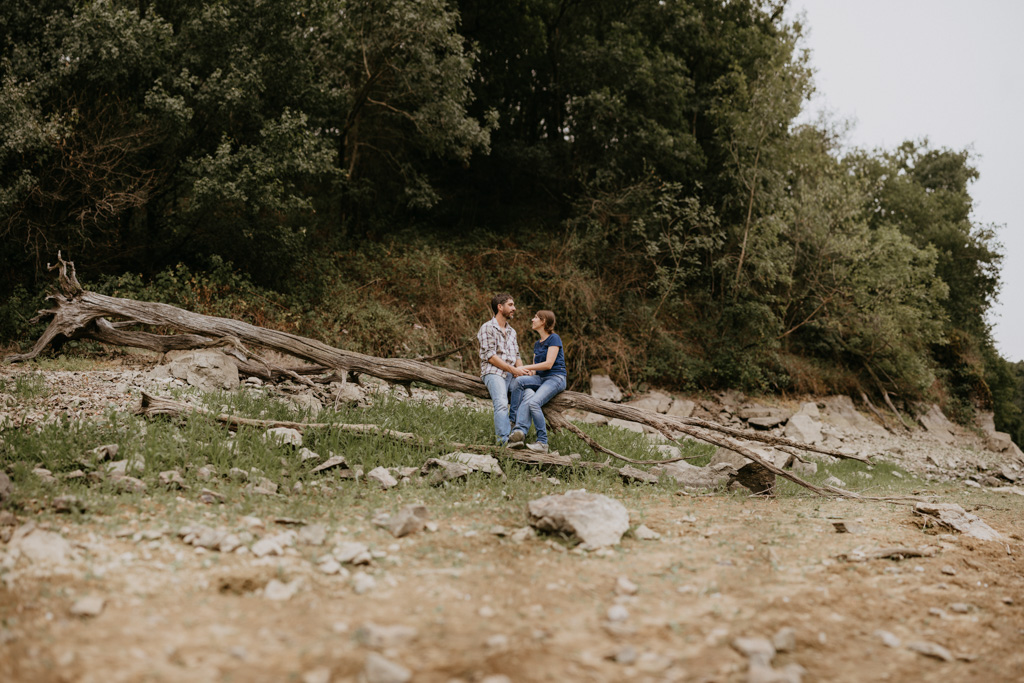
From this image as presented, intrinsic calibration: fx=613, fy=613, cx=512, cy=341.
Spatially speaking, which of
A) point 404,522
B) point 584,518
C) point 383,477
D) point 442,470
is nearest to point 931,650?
point 584,518

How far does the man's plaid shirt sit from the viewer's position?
24.1 feet

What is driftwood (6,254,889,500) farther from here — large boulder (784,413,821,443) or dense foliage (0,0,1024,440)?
large boulder (784,413,821,443)

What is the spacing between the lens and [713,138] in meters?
20.3

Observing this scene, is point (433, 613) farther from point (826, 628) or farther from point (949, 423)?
point (949, 423)

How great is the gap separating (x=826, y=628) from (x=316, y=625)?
2.45m

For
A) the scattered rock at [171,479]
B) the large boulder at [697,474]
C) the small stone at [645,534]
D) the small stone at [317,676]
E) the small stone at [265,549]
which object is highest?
the small stone at [645,534]

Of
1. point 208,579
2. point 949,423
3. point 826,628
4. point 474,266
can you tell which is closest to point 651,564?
point 826,628

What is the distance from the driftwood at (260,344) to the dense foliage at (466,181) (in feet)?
9.97

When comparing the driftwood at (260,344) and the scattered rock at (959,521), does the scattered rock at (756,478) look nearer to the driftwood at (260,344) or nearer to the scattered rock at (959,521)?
the driftwood at (260,344)

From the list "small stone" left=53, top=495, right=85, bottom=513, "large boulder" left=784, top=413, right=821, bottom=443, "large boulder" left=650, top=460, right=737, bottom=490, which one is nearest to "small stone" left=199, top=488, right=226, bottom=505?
"small stone" left=53, top=495, right=85, bottom=513

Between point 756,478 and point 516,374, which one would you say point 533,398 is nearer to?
point 516,374

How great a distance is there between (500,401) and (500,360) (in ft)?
1.59

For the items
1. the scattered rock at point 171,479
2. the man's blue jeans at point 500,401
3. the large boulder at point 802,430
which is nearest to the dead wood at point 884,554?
the man's blue jeans at point 500,401

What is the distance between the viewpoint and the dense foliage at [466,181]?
12.4m
